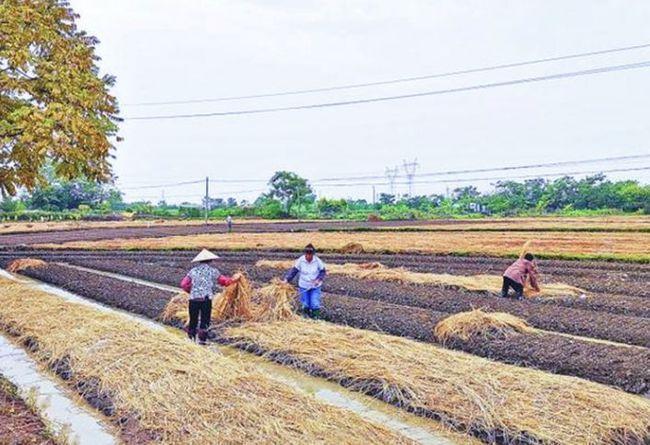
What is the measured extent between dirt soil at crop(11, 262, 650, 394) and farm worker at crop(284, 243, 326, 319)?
36 centimetres

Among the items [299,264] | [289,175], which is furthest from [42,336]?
[289,175]

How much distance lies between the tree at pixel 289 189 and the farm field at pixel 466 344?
6742 centimetres

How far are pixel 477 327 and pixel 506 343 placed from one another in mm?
670

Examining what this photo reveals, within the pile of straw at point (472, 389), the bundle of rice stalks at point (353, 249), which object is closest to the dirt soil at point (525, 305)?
the pile of straw at point (472, 389)

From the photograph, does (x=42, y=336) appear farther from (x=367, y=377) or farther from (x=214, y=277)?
(x=367, y=377)

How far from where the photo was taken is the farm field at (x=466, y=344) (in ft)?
20.9

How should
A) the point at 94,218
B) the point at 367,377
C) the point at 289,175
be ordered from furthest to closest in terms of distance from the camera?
the point at 289,175
the point at 94,218
the point at 367,377

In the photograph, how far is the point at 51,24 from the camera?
17.7 m

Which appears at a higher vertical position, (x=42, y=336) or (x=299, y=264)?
(x=299, y=264)

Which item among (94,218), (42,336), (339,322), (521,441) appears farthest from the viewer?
(94,218)

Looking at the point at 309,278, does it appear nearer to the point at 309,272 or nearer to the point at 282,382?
the point at 309,272

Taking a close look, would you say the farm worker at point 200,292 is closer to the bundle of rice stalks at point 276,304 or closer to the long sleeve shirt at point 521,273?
the bundle of rice stalks at point 276,304

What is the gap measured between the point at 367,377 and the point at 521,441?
237 cm

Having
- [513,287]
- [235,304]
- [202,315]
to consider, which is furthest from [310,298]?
[513,287]
